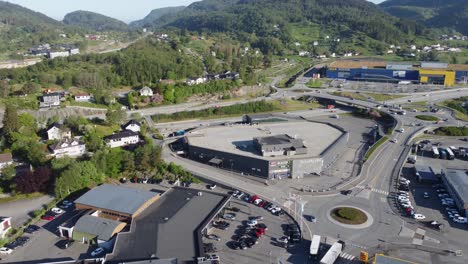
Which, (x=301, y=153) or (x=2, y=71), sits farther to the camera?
(x=2, y=71)

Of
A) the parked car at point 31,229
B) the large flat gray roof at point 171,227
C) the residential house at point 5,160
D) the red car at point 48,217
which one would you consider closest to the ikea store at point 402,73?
the large flat gray roof at point 171,227

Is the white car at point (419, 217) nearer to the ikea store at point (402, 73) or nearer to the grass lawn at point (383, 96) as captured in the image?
the grass lawn at point (383, 96)

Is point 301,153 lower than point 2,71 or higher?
lower

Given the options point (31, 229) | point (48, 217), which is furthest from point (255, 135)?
point (31, 229)

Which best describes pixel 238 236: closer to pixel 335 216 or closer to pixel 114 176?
pixel 335 216

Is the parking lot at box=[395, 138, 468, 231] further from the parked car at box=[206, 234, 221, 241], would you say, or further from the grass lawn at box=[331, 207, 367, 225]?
the parked car at box=[206, 234, 221, 241]

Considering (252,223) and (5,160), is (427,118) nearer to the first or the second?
(252,223)

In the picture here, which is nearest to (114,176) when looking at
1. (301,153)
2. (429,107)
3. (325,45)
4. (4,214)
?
(4,214)
